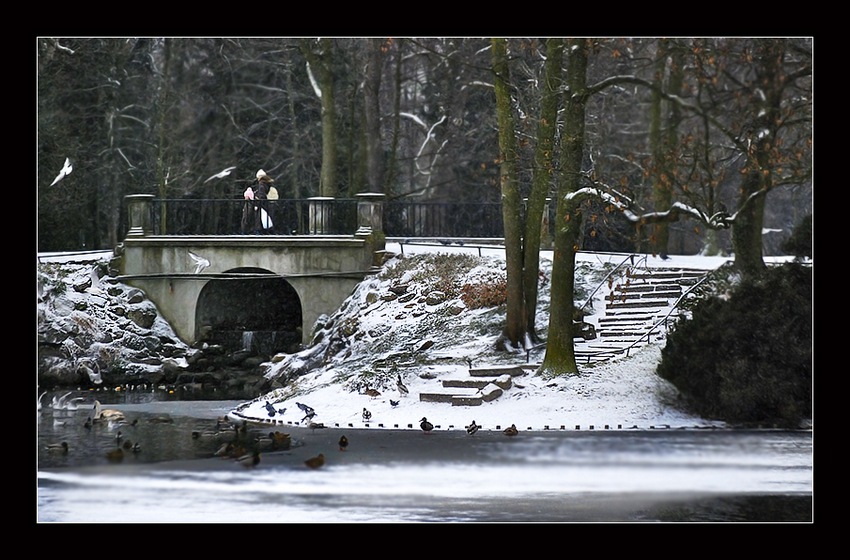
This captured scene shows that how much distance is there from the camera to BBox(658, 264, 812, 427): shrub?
34.4ft

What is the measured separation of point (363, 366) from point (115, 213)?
96.9 inches

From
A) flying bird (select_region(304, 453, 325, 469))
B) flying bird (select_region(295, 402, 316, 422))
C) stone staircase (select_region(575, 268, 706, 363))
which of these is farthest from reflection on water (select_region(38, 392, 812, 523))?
stone staircase (select_region(575, 268, 706, 363))

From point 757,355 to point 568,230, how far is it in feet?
6.45

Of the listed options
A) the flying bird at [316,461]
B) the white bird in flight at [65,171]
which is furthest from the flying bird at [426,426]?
the white bird in flight at [65,171]

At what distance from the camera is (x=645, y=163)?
10.6 m

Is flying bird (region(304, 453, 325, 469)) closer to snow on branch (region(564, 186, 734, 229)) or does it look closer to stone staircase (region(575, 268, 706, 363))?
stone staircase (region(575, 268, 706, 363))

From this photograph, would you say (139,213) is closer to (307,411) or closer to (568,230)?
(307,411)

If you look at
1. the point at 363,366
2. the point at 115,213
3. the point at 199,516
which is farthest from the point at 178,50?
the point at 199,516

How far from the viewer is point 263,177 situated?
475 inches

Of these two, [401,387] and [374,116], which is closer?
[401,387]

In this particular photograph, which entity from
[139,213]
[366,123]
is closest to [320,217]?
[366,123]

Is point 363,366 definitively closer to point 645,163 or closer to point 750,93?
point 645,163

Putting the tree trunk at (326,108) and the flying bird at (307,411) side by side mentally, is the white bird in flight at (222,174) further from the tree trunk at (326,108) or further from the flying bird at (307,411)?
the flying bird at (307,411)

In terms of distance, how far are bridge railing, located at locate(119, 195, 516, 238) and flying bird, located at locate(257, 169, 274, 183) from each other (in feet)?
0.65
